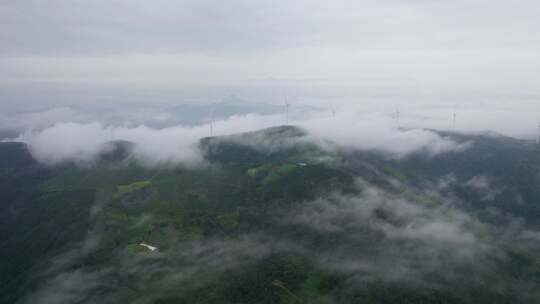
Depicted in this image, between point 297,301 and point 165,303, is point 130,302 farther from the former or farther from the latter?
point 297,301

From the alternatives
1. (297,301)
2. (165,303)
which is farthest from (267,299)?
(165,303)

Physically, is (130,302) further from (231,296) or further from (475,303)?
(475,303)

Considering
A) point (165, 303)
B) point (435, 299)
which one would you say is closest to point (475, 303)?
point (435, 299)

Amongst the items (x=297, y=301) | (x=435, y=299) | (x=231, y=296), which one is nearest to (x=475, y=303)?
(x=435, y=299)

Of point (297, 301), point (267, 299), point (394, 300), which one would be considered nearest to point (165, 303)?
point (267, 299)

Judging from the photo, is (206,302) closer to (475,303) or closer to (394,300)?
(394,300)

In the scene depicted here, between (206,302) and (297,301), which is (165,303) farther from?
(297,301)
